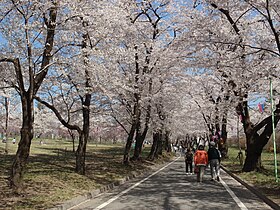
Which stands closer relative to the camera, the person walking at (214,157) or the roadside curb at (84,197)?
the roadside curb at (84,197)

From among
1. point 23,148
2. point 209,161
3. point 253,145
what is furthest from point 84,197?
point 253,145

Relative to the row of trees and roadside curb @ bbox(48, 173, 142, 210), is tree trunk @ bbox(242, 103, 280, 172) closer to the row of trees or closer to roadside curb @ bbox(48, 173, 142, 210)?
the row of trees

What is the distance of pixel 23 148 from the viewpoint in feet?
29.6

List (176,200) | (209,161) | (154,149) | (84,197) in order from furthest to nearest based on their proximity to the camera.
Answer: (154,149), (209,161), (84,197), (176,200)

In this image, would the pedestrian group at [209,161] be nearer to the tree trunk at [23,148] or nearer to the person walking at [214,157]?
the person walking at [214,157]

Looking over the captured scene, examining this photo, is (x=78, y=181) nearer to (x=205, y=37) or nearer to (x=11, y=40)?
(x=11, y=40)

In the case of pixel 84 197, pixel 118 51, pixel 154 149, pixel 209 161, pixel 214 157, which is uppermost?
pixel 118 51

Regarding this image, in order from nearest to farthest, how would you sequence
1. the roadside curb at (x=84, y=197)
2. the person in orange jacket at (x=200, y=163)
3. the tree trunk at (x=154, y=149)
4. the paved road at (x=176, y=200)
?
the roadside curb at (x=84, y=197) → the paved road at (x=176, y=200) → the person in orange jacket at (x=200, y=163) → the tree trunk at (x=154, y=149)

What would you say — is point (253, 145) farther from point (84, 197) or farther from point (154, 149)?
point (154, 149)

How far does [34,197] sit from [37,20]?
186 inches

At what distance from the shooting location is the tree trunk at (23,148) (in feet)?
29.1

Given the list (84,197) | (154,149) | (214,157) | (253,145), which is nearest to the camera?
(84,197)

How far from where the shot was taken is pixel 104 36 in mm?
11734

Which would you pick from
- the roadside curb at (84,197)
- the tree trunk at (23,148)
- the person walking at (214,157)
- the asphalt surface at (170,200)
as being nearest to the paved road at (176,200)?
the asphalt surface at (170,200)
